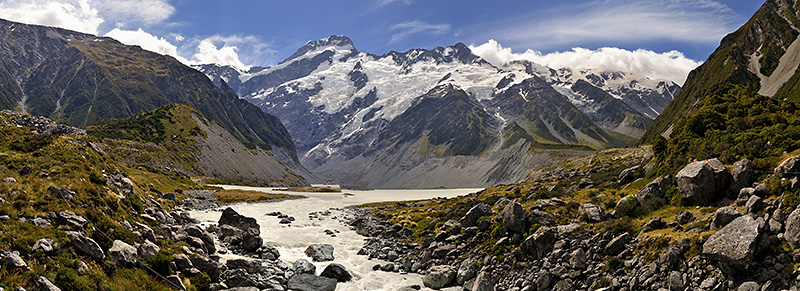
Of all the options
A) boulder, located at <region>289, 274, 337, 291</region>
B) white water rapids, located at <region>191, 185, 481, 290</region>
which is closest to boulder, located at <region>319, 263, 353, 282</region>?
white water rapids, located at <region>191, 185, 481, 290</region>

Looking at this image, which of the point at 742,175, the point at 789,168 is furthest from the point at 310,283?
the point at 789,168

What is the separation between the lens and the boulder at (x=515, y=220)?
129 feet

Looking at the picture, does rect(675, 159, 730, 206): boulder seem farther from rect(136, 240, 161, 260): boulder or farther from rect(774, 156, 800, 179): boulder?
rect(136, 240, 161, 260): boulder

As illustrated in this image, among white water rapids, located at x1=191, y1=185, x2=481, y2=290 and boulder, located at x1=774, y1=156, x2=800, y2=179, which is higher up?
boulder, located at x1=774, y1=156, x2=800, y2=179

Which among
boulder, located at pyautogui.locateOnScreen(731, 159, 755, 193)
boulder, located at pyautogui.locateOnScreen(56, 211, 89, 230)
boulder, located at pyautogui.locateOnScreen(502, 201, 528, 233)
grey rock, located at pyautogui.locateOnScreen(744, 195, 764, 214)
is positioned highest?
boulder, located at pyautogui.locateOnScreen(56, 211, 89, 230)

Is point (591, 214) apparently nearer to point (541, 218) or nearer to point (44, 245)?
point (541, 218)

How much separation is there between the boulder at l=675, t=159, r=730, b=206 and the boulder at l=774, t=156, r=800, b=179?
3829 millimetres

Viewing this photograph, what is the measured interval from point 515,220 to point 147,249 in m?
31.2

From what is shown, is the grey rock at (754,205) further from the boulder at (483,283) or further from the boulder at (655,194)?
the boulder at (483,283)

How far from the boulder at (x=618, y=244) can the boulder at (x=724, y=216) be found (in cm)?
535

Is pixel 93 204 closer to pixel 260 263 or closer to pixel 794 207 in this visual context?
pixel 260 263

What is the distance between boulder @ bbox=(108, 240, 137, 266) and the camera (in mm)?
25094

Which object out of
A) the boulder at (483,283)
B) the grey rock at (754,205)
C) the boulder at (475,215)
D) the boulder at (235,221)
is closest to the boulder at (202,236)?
the boulder at (235,221)

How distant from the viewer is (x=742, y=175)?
29531mm
